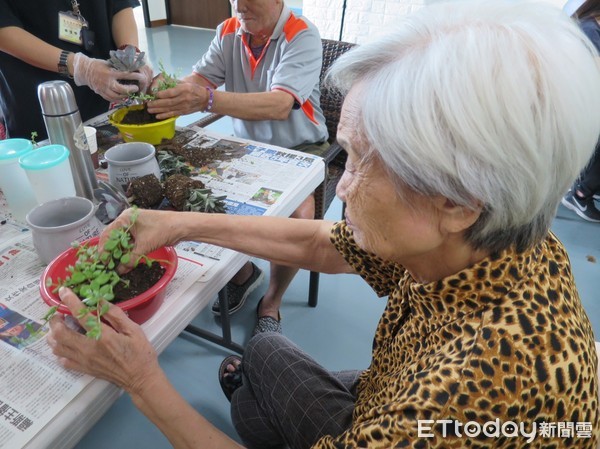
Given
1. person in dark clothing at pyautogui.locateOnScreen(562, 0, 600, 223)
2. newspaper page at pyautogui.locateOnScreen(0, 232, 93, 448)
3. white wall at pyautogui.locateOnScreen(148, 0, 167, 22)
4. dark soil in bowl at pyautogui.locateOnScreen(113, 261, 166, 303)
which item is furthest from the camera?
white wall at pyautogui.locateOnScreen(148, 0, 167, 22)

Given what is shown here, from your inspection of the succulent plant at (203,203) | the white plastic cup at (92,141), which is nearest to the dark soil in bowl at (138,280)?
the succulent plant at (203,203)

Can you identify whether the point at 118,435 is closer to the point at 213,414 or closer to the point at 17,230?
the point at 213,414

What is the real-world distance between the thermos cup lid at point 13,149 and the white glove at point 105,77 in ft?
1.38

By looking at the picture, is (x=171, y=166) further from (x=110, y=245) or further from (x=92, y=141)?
(x=110, y=245)

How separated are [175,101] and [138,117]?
0.16 meters

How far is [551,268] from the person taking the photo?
71 cm

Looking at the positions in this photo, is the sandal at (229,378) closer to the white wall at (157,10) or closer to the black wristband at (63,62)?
the black wristband at (63,62)

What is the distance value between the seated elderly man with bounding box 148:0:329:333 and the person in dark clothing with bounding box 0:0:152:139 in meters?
0.26

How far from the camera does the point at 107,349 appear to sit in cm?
73

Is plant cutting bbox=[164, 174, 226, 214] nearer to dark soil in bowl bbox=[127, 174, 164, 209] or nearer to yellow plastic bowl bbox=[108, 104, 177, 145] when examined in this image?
dark soil in bowl bbox=[127, 174, 164, 209]

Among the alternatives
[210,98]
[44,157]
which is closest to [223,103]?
[210,98]

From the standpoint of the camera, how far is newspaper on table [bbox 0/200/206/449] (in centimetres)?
67

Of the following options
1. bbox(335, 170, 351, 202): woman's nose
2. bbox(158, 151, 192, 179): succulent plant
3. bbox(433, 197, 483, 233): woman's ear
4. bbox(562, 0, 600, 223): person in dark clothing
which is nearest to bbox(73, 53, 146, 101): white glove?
bbox(158, 151, 192, 179): succulent plant

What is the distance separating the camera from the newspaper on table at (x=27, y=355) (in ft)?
Result: 2.20
